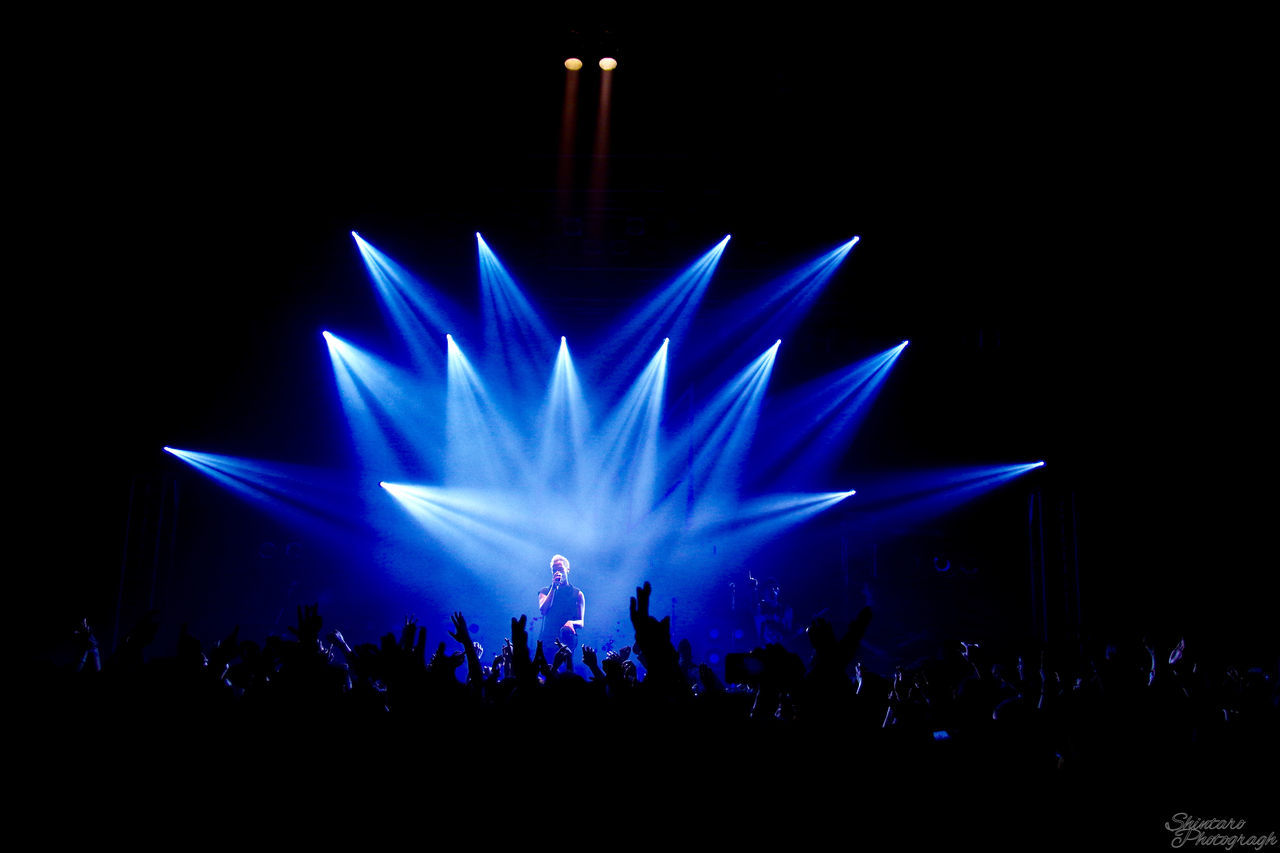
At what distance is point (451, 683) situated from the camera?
259 centimetres

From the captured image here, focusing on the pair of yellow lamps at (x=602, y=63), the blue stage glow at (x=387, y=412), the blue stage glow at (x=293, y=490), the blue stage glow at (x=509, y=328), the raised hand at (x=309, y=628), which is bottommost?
the raised hand at (x=309, y=628)

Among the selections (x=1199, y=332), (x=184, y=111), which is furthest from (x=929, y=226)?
(x=184, y=111)

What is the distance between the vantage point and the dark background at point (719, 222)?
6.81m

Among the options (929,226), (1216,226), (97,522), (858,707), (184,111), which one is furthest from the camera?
(97,522)

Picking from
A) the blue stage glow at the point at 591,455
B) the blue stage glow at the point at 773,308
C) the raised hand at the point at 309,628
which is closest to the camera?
the raised hand at the point at 309,628

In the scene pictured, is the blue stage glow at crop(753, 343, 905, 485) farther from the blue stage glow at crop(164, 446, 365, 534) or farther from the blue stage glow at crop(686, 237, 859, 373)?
the blue stage glow at crop(164, 446, 365, 534)

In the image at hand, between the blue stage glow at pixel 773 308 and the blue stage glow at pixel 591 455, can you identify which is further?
the blue stage glow at pixel 591 455

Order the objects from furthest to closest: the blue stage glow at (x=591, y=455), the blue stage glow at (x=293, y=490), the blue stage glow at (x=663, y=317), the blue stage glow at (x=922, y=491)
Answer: the blue stage glow at (x=591, y=455)
the blue stage glow at (x=293, y=490)
the blue stage glow at (x=922, y=491)
the blue stage glow at (x=663, y=317)

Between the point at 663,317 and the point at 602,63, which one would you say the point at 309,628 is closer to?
the point at 602,63

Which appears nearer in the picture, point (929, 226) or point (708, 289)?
point (929, 226)

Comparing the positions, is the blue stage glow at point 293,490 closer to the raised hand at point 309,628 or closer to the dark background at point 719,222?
the dark background at point 719,222

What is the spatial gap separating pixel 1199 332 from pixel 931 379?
128 inches

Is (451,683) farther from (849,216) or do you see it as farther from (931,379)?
(931,379)

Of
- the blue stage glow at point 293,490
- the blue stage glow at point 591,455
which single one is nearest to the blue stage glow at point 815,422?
the blue stage glow at point 591,455
